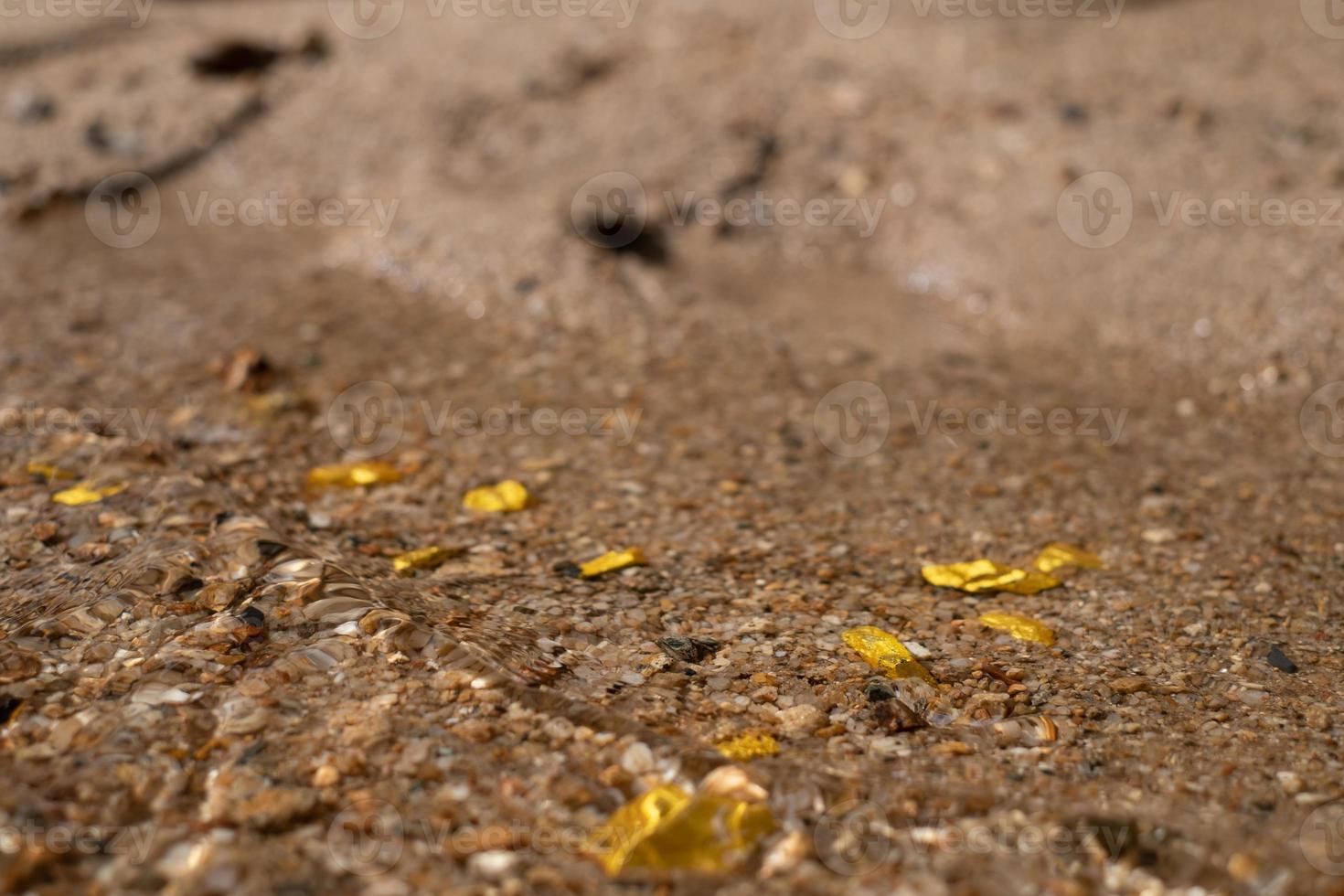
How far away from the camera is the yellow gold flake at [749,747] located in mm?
1923

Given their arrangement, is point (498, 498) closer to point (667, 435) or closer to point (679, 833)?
point (667, 435)

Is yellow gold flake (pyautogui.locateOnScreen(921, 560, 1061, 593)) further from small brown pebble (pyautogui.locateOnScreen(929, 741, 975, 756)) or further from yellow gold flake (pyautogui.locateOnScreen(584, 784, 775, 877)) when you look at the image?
yellow gold flake (pyautogui.locateOnScreen(584, 784, 775, 877))

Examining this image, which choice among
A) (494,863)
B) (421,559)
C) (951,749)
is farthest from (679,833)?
(421,559)

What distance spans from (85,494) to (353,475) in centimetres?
66

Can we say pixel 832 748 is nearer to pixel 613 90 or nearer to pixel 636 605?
pixel 636 605

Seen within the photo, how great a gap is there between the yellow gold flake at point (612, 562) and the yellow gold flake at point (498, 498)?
376 millimetres

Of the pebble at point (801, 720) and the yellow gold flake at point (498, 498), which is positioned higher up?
the yellow gold flake at point (498, 498)

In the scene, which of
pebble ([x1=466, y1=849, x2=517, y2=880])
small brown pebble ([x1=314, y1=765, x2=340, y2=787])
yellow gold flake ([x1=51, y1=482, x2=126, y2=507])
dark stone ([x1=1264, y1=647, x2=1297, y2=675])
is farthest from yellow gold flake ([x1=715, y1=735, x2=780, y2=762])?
yellow gold flake ([x1=51, y1=482, x2=126, y2=507])

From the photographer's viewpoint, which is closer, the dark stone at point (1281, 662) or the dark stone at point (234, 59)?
the dark stone at point (1281, 662)

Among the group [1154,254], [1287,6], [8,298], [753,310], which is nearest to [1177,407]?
[1154,254]

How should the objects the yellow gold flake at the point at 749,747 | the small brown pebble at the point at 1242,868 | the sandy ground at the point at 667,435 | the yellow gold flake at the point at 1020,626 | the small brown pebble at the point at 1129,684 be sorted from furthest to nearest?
the yellow gold flake at the point at 1020,626 → the small brown pebble at the point at 1129,684 → the yellow gold flake at the point at 749,747 → the sandy ground at the point at 667,435 → the small brown pebble at the point at 1242,868

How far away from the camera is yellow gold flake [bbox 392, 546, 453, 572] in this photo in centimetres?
257

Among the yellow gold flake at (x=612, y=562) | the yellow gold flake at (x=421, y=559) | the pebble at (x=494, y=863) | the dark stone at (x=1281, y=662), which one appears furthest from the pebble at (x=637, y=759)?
the dark stone at (x=1281, y=662)

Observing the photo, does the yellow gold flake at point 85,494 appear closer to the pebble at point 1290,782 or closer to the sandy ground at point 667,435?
the sandy ground at point 667,435
